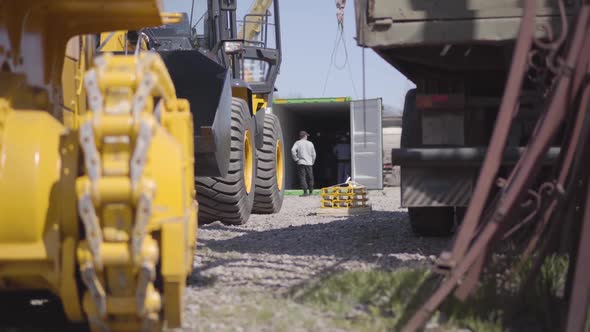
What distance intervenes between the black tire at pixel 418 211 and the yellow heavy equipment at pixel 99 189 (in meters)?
2.94

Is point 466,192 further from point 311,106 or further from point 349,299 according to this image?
point 311,106

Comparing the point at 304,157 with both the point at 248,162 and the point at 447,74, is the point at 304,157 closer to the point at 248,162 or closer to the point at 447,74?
the point at 248,162

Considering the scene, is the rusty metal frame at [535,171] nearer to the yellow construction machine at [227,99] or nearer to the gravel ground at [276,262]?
the gravel ground at [276,262]

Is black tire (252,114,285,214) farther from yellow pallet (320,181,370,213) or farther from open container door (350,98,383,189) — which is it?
open container door (350,98,383,189)

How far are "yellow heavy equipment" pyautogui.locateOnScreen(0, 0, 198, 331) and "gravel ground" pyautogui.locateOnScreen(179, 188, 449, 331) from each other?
1.78 ft

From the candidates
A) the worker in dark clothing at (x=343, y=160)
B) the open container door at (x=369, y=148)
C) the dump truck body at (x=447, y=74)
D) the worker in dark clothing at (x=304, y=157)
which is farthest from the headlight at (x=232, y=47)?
the worker in dark clothing at (x=343, y=160)

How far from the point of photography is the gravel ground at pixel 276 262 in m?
3.67

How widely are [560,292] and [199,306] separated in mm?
1630

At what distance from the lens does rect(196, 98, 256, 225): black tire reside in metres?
8.79

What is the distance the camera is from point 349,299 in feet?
13.2

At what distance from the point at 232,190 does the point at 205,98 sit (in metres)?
2.32

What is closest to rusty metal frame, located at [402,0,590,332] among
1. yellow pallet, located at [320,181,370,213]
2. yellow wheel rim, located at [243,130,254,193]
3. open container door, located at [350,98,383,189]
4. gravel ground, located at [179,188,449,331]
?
gravel ground, located at [179,188,449,331]

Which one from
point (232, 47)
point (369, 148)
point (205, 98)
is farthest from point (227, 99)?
point (369, 148)

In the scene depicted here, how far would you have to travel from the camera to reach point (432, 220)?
6.68m
